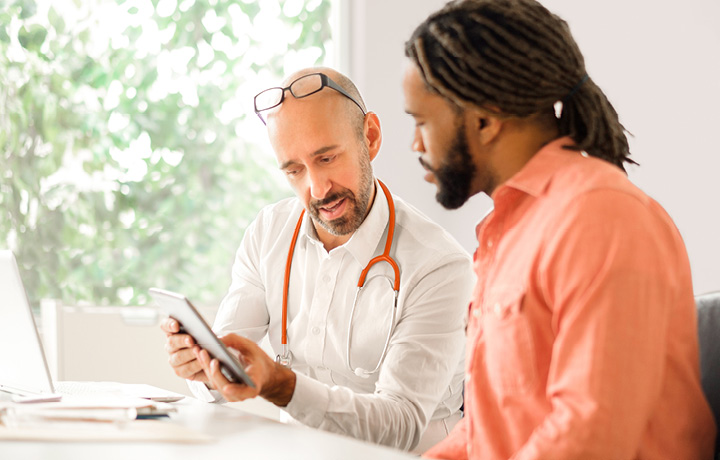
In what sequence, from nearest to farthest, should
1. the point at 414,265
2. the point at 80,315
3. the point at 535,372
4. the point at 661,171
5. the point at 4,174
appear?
the point at 535,372, the point at 414,265, the point at 661,171, the point at 80,315, the point at 4,174

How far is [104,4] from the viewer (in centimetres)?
319

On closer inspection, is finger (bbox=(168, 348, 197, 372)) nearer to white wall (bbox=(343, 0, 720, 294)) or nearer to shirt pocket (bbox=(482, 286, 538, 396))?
shirt pocket (bbox=(482, 286, 538, 396))

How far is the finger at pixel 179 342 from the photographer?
4.73ft

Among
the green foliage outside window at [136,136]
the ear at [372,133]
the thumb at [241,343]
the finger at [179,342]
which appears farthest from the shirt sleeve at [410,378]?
the green foliage outside window at [136,136]

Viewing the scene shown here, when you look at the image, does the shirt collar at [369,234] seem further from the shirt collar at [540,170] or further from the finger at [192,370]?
the shirt collar at [540,170]

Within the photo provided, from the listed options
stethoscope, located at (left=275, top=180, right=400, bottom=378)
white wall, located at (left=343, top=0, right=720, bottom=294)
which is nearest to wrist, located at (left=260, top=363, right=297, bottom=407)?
stethoscope, located at (left=275, top=180, right=400, bottom=378)

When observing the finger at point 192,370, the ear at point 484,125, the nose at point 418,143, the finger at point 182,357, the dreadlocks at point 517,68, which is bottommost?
the finger at point 192,370

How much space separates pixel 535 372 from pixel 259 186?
2486mm

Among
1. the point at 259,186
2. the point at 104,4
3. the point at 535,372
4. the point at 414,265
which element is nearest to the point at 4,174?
the point at 104,4

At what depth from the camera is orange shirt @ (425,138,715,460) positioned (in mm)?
979

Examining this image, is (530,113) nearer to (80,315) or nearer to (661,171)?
(661,171)

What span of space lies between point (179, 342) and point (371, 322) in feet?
1.70

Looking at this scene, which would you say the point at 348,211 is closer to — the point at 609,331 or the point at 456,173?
the point at 456,173

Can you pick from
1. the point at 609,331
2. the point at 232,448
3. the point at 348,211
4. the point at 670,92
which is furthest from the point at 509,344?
the point at 670,92
